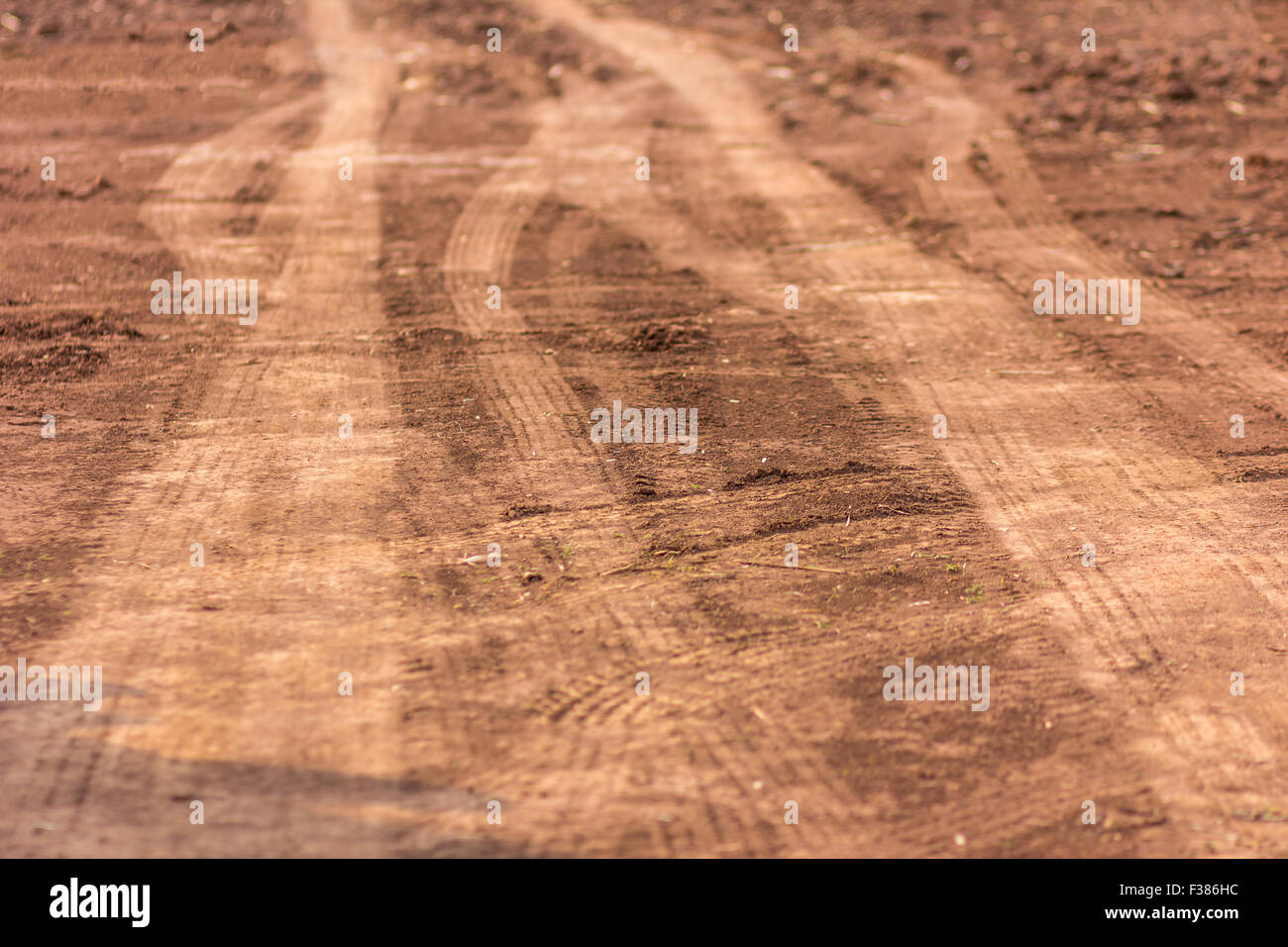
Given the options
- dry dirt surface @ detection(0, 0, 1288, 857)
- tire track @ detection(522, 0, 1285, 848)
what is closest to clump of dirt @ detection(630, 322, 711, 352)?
dry dirt surface @ detection(0, 0, 1288, 857)

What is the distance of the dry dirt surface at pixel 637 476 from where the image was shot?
535 centimetres

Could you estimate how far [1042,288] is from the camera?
1236 centimetres

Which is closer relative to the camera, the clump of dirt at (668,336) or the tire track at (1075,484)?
the tire track at (1075,484)

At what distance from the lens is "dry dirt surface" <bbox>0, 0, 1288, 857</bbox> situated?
17.5 feet

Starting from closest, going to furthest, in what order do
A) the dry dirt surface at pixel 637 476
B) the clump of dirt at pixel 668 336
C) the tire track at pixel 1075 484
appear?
1. the dry dirt surface at pixel 637 476
2. the tire track at pixel 1075 484
3. the clump of dirt at pixel 668 336

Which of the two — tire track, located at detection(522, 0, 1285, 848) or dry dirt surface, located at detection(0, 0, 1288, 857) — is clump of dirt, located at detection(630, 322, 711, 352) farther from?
tire track, located at detection(522, 0, 1285, 848)

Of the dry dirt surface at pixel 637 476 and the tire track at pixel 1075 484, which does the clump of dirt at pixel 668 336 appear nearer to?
the dry dirt surface at pixel 637 476

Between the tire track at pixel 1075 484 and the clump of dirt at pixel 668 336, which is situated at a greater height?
the clump of dirt at pixel 668 336

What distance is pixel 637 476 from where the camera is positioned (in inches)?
327

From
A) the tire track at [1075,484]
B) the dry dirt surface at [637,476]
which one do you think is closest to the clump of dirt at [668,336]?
the dry dirt surface at [637,476]

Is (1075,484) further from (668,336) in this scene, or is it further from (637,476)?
(668,336)

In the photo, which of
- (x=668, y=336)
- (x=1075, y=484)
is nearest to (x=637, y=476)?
(x=668, y=336)

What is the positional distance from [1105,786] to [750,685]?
1850 mm

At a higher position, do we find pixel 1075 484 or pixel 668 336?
pixel 668 336
